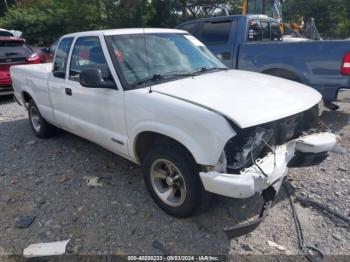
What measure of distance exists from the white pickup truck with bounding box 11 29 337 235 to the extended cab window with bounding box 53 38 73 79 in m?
0.04

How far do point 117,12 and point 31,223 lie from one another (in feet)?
69.5

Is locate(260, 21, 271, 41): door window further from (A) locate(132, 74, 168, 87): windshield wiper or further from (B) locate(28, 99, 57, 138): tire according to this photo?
(B) locate(28, 99, 57, 138): tire

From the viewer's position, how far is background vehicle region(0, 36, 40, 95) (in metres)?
8.09

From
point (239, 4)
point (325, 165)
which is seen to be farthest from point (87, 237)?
point (239, 4)

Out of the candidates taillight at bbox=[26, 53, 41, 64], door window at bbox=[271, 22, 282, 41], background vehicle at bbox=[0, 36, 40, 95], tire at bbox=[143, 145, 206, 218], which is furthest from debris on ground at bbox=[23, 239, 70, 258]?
taillight at bbox=[26, 53, 41, 64]

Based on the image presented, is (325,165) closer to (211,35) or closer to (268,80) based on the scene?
(268,80)

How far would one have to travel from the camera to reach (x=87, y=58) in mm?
3994

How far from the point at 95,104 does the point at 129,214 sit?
4.23ft

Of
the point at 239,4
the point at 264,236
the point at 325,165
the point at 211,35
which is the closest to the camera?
the point at 264,236

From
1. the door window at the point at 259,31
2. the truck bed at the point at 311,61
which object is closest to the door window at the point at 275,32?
the door window at the point at 259,31

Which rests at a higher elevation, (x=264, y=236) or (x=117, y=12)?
(x=117, y=12)

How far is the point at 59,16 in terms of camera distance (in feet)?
79.9

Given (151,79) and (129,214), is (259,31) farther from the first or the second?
(129,214)

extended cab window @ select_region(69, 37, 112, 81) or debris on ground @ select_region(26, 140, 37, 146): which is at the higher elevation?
extended cab window @ select_region(69, 37, 112, 81)
